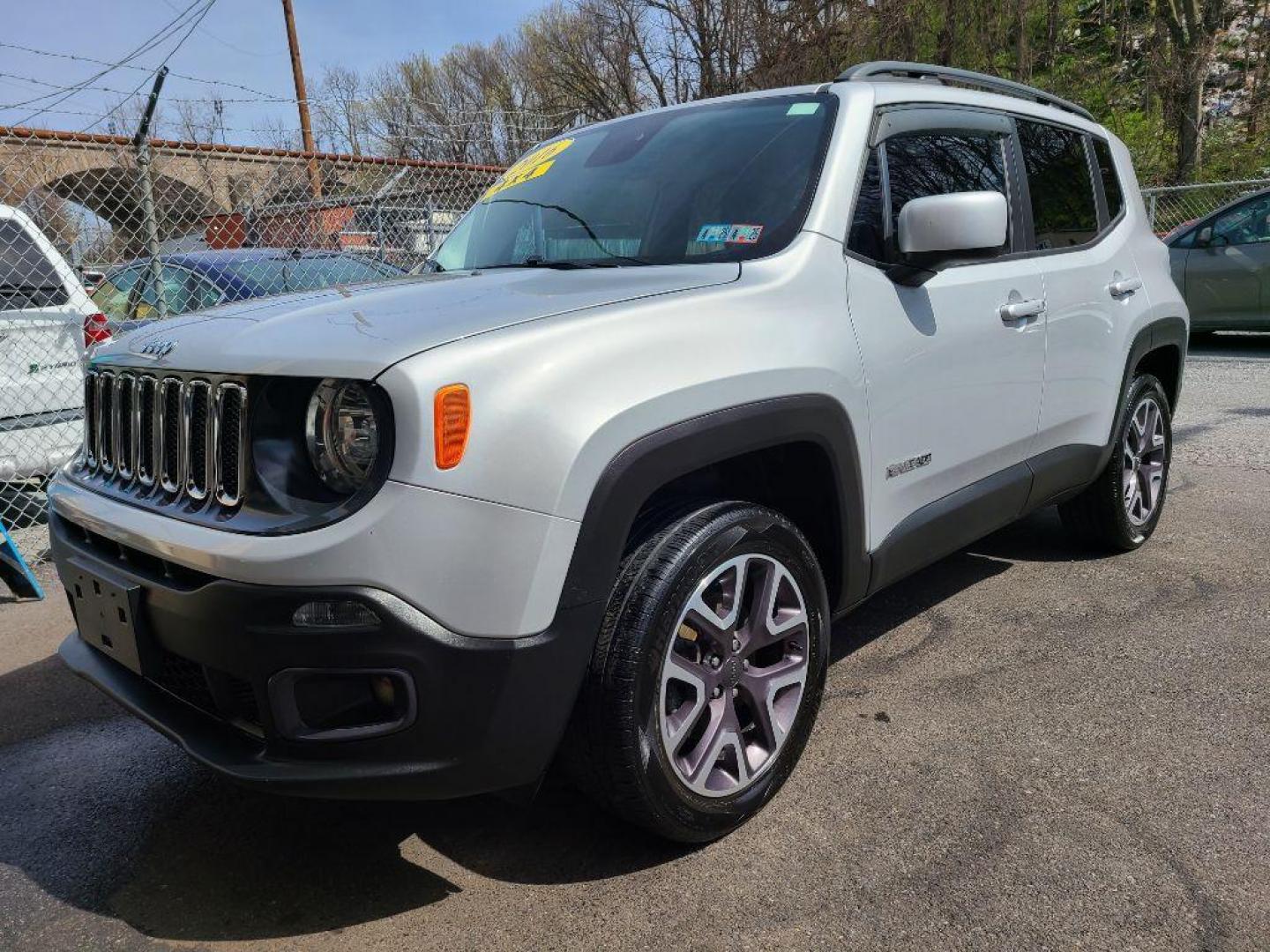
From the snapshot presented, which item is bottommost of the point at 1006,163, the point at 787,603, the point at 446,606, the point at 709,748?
the point at 709,748

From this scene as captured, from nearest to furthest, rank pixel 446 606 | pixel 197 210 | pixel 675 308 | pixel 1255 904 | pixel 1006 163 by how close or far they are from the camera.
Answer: pixel 446 606, pixel 1255 904, pixel 675 308, pixel 1006 163, pixel 197 210

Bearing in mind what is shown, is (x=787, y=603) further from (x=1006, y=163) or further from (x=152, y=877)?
(x=1006, y=163)

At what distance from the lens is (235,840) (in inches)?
100

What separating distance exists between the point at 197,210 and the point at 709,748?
650 centimetres

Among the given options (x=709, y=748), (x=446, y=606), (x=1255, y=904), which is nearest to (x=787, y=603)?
(x=709, y=748)

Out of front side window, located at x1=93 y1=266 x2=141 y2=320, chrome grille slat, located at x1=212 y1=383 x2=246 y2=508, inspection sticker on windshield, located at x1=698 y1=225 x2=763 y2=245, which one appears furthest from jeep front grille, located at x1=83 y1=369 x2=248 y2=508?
front side window, located at x1=93 y1=266 x2=141 y2=320

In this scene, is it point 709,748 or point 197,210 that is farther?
point 197,210

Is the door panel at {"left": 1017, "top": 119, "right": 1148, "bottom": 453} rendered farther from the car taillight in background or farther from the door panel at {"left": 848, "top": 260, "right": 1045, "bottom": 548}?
the car taillight in background

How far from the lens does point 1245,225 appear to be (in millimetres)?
10242

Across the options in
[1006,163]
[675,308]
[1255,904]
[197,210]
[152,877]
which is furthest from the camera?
[197,210]

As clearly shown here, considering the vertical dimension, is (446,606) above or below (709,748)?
above

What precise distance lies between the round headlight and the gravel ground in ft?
3.30

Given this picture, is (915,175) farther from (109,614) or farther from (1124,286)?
(109,614)

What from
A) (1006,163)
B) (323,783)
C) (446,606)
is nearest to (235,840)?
(323,783)
